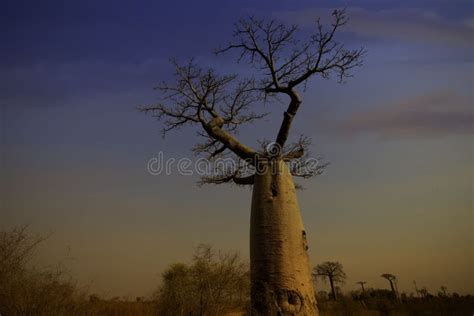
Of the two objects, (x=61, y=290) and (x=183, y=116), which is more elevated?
(x=183, y=116)

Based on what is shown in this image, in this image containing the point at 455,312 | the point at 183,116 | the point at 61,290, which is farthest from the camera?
the point at 455,312

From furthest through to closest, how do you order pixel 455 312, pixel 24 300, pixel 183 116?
pixel 455 312 → pixel 183 116 → pixel 24 300

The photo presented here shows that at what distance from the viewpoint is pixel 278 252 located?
3.97m

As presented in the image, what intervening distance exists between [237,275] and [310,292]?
1.45 m

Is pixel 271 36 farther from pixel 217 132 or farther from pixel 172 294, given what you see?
pixel 172 294

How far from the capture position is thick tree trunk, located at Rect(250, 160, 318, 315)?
3842 millimetres

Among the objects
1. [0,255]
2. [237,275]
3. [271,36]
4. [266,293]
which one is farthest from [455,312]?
[0,255]

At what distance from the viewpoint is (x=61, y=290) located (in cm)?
456

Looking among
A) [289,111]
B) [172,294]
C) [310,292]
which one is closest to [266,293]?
[310,292]

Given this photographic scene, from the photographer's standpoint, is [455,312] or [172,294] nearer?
[172,294]

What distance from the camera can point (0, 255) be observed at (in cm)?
467

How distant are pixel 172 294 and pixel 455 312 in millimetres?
6925

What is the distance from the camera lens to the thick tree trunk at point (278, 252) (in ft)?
12.6

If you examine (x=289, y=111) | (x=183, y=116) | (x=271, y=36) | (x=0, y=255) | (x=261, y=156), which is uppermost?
(x=271, y=36)
